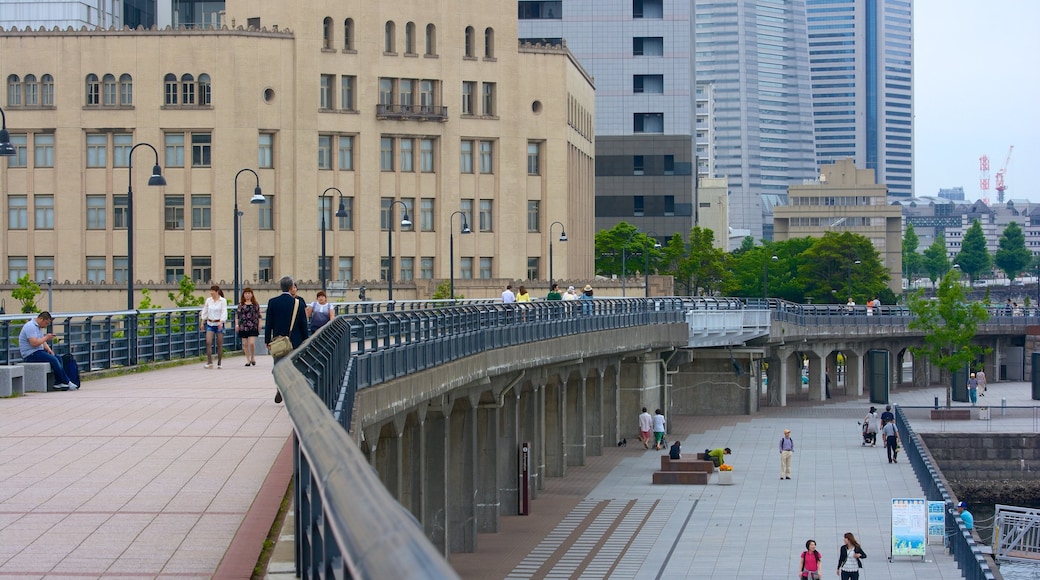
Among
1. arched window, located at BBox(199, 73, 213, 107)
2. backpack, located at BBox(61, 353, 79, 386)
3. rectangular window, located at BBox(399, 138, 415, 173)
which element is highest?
arched window, located at BBox(199, 73, 213, 107)

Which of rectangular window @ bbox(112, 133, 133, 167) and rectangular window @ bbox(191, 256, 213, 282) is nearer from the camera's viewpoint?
rectangular window @ bbox(112, 133, 133, 167)

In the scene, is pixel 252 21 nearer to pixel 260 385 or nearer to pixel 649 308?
pixel 649 308

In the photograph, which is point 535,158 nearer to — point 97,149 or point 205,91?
point 205,91

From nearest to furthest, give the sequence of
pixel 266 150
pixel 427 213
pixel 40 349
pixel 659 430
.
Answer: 1. pixel 40 349
2. pixel 659 430
3. pixel 266 150
4. pixel 427 213

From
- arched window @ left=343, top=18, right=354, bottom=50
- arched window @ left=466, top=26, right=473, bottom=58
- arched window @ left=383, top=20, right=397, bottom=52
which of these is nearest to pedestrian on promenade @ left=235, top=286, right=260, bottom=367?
arched window @ left=343, top=18, right=354, bottom=50

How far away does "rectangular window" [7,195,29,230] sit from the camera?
86.8 metres

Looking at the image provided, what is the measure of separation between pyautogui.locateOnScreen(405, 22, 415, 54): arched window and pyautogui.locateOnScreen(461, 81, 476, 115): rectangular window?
3.70 m

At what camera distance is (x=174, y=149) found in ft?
282

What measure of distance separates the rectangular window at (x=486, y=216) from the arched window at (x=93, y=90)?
883 inches

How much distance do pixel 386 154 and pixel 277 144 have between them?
252 inches

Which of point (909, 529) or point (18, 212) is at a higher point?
point (18, 212)

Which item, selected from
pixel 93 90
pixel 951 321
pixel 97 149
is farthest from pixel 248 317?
pixel 951 321

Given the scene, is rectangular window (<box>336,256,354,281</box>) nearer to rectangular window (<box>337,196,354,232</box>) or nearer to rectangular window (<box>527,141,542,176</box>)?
rectangular window (<box>337,196,354,232</box>)

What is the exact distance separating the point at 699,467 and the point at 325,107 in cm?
4108
